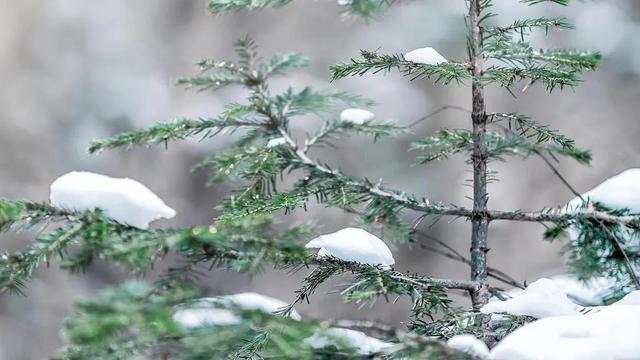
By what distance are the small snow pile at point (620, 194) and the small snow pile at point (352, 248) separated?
9.4 inches

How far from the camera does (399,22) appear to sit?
2582 millimetres

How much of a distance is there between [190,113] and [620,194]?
2281 millimetres

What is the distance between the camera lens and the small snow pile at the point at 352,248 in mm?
513

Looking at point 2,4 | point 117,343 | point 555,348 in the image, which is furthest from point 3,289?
point 2,4

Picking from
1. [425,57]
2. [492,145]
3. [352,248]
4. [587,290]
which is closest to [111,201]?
[352,248]

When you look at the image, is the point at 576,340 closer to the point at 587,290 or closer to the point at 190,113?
the point at 587,290

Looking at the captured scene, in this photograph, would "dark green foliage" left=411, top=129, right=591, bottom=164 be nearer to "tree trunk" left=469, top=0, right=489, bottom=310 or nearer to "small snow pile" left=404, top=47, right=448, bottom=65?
"tree trunk" left=469, top=0, right=489, bottom=310

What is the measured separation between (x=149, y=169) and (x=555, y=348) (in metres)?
2.63

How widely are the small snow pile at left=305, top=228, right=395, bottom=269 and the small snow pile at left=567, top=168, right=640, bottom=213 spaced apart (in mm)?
239

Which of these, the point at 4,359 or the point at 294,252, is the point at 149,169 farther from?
the point at 294,252

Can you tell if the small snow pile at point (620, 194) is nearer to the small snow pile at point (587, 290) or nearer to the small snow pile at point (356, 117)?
the small snow pile at point (587, 290)

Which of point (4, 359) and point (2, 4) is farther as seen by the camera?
point (2, 4)

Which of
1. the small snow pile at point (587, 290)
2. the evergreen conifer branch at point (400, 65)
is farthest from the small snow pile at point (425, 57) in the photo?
the small snow pile at point (587, 290)

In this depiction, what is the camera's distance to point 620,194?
618mm
